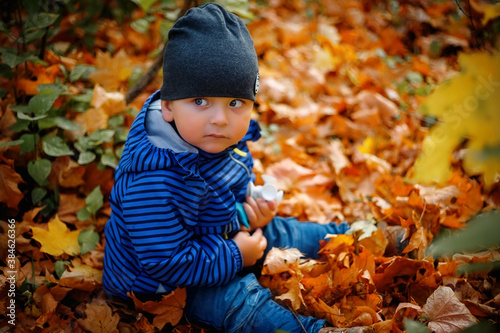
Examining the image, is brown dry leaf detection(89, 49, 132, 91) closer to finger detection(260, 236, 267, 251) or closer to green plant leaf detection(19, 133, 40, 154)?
green plant leaf detection(19, 133, 40, 154)

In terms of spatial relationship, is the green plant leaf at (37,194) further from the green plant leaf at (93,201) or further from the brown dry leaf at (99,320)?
the brown dry leaf at (99,320)

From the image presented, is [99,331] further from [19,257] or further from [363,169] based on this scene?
[363,169]

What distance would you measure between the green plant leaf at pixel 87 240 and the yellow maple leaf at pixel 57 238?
3 cm

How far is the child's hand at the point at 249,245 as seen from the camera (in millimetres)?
1629

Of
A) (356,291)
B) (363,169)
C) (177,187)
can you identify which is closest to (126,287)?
(177,187)

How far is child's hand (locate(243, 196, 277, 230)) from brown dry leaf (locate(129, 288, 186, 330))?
431 mm

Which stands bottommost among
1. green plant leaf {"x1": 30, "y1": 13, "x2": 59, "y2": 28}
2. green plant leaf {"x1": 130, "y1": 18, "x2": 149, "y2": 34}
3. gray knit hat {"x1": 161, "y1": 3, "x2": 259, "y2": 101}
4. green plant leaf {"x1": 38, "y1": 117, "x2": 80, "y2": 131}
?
green plant leaf {"x1": 38, "y1": 117, "x2": 80, "y2": 131}

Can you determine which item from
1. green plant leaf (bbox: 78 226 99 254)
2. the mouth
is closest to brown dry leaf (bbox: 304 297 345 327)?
the mouth

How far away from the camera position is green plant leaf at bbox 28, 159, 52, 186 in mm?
1824

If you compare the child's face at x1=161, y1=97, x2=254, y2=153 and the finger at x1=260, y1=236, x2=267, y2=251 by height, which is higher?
the child's face at x1=161, y1=97, x2=254, y2=153

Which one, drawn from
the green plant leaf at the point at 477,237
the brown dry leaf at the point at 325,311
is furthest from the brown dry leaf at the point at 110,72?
the green plant leaf at the point at 477,237

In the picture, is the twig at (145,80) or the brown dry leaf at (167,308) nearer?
the brown dry leaf at (167,308)

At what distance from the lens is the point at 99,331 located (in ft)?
5.06

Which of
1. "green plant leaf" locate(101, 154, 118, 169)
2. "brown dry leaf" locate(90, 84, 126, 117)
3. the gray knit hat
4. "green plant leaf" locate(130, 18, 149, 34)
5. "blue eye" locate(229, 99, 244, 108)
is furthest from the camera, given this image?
"green plant leaf" locate(130, 18, 149, 34)
